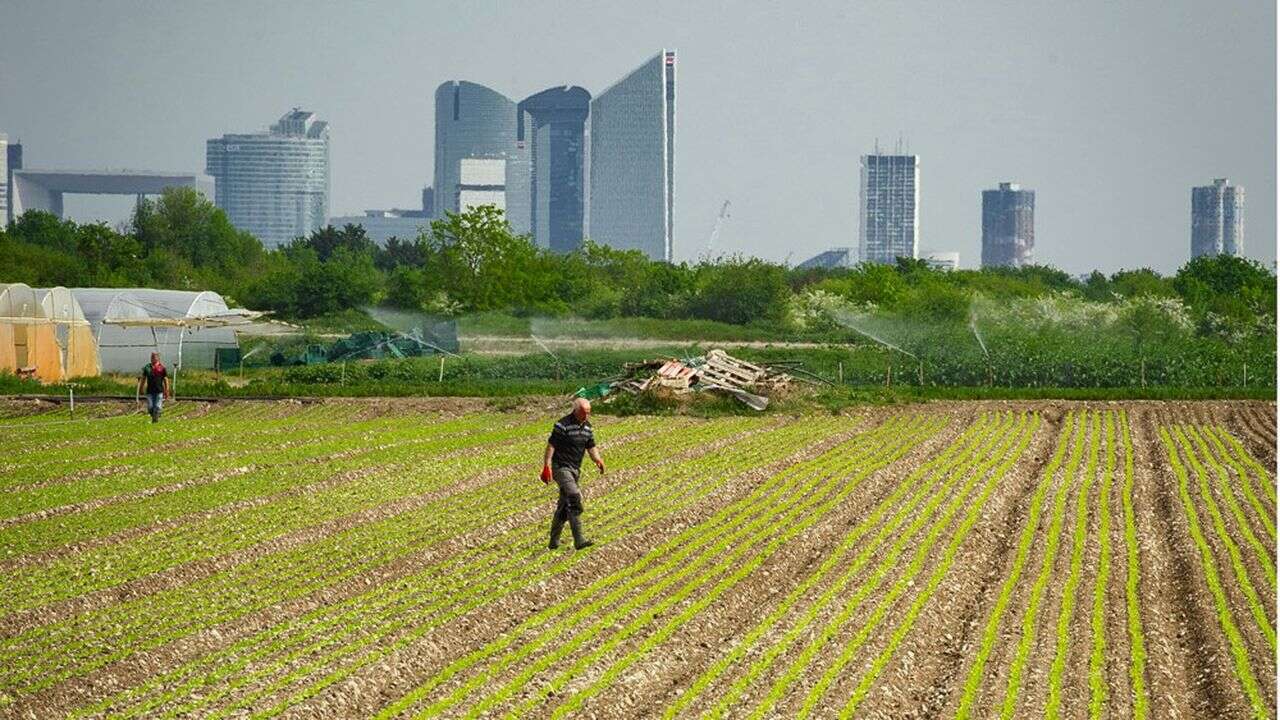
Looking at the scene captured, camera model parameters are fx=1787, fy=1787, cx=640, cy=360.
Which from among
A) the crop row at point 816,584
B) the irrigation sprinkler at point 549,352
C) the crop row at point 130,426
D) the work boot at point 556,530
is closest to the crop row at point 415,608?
the work boot at point 556,530

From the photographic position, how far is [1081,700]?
14.7m

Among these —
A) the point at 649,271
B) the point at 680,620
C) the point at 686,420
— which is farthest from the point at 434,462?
the point at 649,271

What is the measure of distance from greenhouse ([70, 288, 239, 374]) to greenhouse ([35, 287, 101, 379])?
2.34 feet

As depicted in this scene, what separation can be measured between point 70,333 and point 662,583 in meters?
39.4

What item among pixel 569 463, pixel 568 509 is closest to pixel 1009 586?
pixel 568 509

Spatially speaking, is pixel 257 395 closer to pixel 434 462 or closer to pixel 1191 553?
pixel 434 462

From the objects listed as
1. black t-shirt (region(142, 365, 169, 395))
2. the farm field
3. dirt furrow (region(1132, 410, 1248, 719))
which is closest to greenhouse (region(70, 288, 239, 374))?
black t-shirt (region(142, 365, 169, 395))

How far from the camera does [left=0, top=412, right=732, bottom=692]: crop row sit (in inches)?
601

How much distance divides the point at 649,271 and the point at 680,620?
92967 mm

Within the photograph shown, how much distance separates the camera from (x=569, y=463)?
21.7 meters

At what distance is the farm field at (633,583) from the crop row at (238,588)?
0.05m

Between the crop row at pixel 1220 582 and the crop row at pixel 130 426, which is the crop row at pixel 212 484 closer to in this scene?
the crop row at pixel 130 426

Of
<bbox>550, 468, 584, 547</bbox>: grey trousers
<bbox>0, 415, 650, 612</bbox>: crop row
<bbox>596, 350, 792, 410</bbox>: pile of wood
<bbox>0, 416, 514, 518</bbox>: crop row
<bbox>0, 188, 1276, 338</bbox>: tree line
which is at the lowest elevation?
<bbox>0, 415, 650, 612</bbox>: crop row

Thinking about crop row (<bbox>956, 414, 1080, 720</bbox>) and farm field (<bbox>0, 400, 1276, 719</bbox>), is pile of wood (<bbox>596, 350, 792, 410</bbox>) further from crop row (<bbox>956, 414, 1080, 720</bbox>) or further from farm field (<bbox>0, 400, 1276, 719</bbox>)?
crop row (<bbox>956, 414, 1080, 720</bbox>)
